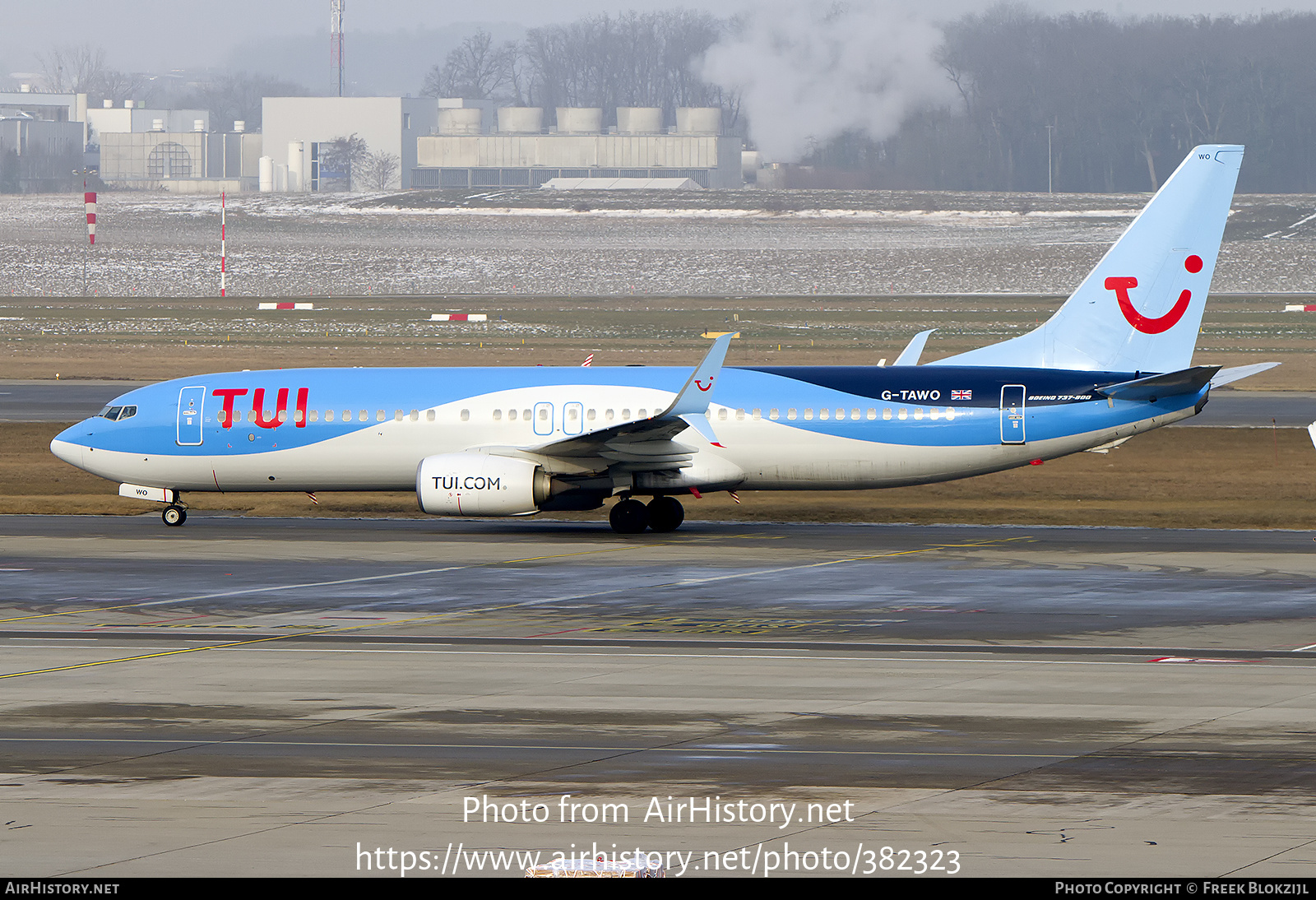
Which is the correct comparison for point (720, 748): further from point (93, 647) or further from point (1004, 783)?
point (93, 647)

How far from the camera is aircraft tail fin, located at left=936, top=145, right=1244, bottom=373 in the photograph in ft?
129

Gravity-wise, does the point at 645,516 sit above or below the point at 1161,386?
below

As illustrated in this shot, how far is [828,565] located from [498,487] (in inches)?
309

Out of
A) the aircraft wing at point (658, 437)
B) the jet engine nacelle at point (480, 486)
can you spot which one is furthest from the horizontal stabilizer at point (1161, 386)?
the jet engine nacelle at point (480, 486)

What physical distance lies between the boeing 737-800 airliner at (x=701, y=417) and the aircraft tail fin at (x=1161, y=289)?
1.6 inches

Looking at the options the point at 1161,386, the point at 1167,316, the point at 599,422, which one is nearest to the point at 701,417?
the point at 599,422

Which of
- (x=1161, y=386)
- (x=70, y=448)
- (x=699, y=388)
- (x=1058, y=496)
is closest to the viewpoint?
(x=1161, y=386)

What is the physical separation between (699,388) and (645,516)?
11.5 ft

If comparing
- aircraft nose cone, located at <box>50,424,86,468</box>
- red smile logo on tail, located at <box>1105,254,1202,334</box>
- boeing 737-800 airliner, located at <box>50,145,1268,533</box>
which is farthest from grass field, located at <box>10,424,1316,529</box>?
red smile logo on tail, located at <box>1105,254,1202,334</box>

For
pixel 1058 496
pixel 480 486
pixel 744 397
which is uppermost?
pixel 744 397

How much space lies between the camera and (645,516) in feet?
130

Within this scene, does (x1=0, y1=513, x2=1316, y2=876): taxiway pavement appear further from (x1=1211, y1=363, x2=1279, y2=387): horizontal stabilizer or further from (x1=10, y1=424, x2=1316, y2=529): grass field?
(x1=10, y1=424, x2=1316, y2=529): grass field

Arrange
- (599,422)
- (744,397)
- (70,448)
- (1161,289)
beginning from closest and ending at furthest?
(744,397) < (1161,289) < (599,422) < (70,448)

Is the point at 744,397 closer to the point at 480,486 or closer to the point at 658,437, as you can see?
the point at 658,437
